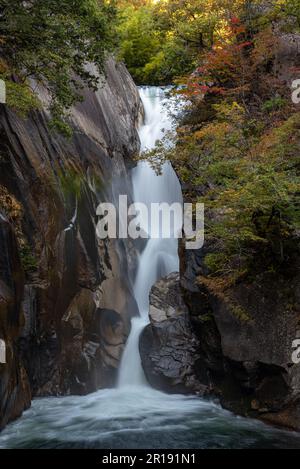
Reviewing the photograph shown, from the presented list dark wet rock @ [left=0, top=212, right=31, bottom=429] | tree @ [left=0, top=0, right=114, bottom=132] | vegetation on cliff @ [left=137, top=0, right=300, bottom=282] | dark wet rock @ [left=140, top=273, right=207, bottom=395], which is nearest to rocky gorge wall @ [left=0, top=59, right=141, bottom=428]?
dark wet rock @ [left=0, top=212, right=31, bottom=429]

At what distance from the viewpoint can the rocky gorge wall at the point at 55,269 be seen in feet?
28.4

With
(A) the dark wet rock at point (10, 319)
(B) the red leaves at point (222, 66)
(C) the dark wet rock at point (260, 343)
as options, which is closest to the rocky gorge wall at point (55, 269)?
(A) the dark wet rock at point (10, 319)

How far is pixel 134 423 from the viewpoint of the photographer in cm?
880

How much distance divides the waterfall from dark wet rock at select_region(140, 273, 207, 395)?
0.52 meters

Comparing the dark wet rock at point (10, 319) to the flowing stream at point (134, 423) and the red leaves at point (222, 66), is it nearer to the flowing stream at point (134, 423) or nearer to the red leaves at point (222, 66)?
the flowing stream at point (134, 423)

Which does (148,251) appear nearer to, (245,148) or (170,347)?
(170,347)

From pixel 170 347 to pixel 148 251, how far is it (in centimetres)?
521

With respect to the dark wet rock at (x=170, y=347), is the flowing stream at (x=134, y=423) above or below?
below

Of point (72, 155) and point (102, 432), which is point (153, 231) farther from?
point (102, 432)

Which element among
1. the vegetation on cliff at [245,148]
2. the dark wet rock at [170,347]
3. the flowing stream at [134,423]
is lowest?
the flowing stream at [134,423]

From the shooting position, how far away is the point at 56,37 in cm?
809

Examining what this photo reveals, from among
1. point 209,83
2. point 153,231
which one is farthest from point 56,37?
point 153,231

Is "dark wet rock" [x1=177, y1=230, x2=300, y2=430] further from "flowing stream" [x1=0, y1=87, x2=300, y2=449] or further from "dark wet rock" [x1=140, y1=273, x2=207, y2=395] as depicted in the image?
"dark wet rock" [x1=140, y1=273, x2=207, y2=395]

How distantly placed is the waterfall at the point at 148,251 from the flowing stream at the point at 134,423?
36mm
